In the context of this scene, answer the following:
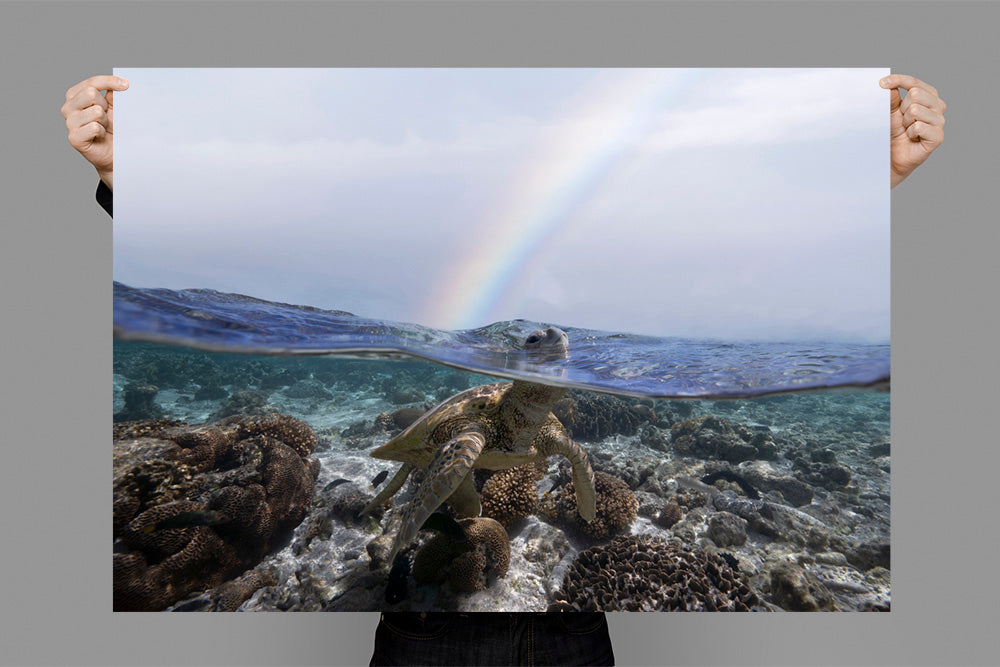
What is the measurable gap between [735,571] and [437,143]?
3623 millimetres

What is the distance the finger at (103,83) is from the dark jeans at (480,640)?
3.60 meters

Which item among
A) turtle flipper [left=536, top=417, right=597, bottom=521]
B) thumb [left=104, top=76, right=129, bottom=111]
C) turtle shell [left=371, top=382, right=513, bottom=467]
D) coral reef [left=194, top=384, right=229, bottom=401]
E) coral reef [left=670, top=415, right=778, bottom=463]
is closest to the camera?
thumb [left=104, top=76, right=129, bottom=111]

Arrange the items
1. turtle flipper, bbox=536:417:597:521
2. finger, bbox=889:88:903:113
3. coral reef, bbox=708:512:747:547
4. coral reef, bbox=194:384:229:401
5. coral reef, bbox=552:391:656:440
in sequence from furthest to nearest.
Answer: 1. coral reef, bbox=552:391:656:440
2. coral reef, bbox=194:384:229:401
3. coral reef, bbox=708:512:747:547
4. turtle flipper, bbox=536:417:597:521
5. finger, bbox=889:88:903:113

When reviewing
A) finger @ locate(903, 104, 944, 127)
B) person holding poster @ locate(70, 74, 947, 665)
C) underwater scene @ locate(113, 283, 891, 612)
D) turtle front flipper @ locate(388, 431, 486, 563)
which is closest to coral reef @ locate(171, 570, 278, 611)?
underwater scene @ locate(113, 283, 891, 612)

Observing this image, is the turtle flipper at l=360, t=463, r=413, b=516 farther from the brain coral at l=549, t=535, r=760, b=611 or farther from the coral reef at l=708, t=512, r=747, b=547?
the coral reef at l=708, t=512, r=747, b=547

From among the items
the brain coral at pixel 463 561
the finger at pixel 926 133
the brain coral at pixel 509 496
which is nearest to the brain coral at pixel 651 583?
the brain coral at pixel 463 561

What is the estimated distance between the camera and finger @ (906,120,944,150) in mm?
2047

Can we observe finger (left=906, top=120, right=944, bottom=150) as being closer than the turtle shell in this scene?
Yes

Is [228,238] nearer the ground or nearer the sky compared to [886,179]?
nearer the ground

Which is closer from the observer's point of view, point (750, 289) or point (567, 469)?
point (750, 289)

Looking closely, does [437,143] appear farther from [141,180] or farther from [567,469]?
[567,469]

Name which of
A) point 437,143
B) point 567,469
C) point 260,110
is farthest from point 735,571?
point 260,110

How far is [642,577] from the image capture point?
241cm

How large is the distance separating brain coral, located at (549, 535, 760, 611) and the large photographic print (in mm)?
17
